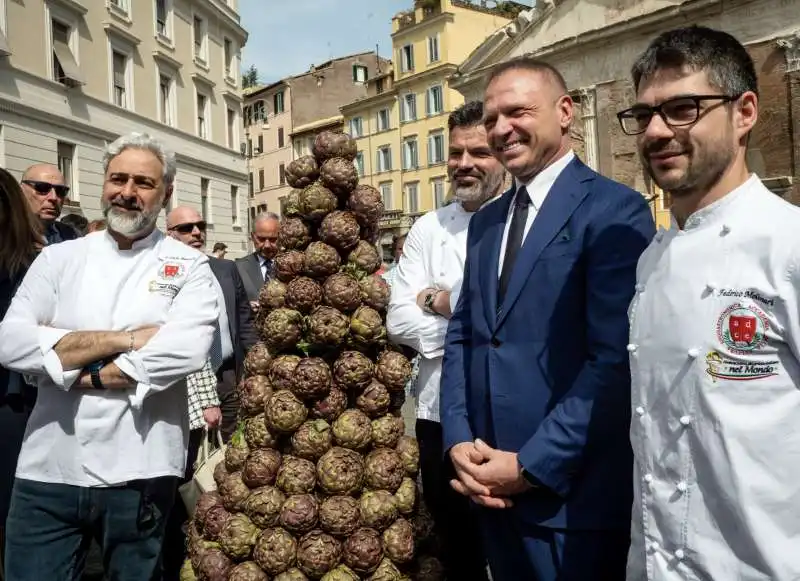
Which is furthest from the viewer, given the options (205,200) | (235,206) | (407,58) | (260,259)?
(407,58)

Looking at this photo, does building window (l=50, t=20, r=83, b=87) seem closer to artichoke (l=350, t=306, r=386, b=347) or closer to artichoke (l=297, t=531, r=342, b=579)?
artichoke (l=350, t=306, r=386, b=347)

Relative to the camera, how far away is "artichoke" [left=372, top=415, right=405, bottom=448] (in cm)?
311

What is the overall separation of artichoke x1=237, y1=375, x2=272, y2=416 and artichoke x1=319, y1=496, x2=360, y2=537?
55 centimetres

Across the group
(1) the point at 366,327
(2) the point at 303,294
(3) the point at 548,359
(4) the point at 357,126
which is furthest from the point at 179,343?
(4) the point at 357,126

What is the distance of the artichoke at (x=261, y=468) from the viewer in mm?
2998

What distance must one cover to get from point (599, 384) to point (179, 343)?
1.70 metres

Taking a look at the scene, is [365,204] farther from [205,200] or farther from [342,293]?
[205,200]

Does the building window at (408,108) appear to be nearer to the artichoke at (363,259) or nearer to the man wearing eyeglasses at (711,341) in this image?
the artichoke at (363,259)

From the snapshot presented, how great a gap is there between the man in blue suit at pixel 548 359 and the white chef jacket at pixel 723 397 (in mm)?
255

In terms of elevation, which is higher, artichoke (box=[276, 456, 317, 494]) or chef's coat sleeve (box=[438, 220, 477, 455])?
chef's coat sleeve (box=[438, 220, 477, 455])

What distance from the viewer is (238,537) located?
294 centimetres

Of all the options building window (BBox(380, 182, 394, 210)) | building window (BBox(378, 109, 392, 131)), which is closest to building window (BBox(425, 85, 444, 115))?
building window (BBox(378, 109, 392, 131))

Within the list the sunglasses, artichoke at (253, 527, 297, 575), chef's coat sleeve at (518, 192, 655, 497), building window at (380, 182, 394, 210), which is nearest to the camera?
chef's coat sleeve at (518, 192, 655, 497)

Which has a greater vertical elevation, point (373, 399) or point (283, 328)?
point (283, 328)
